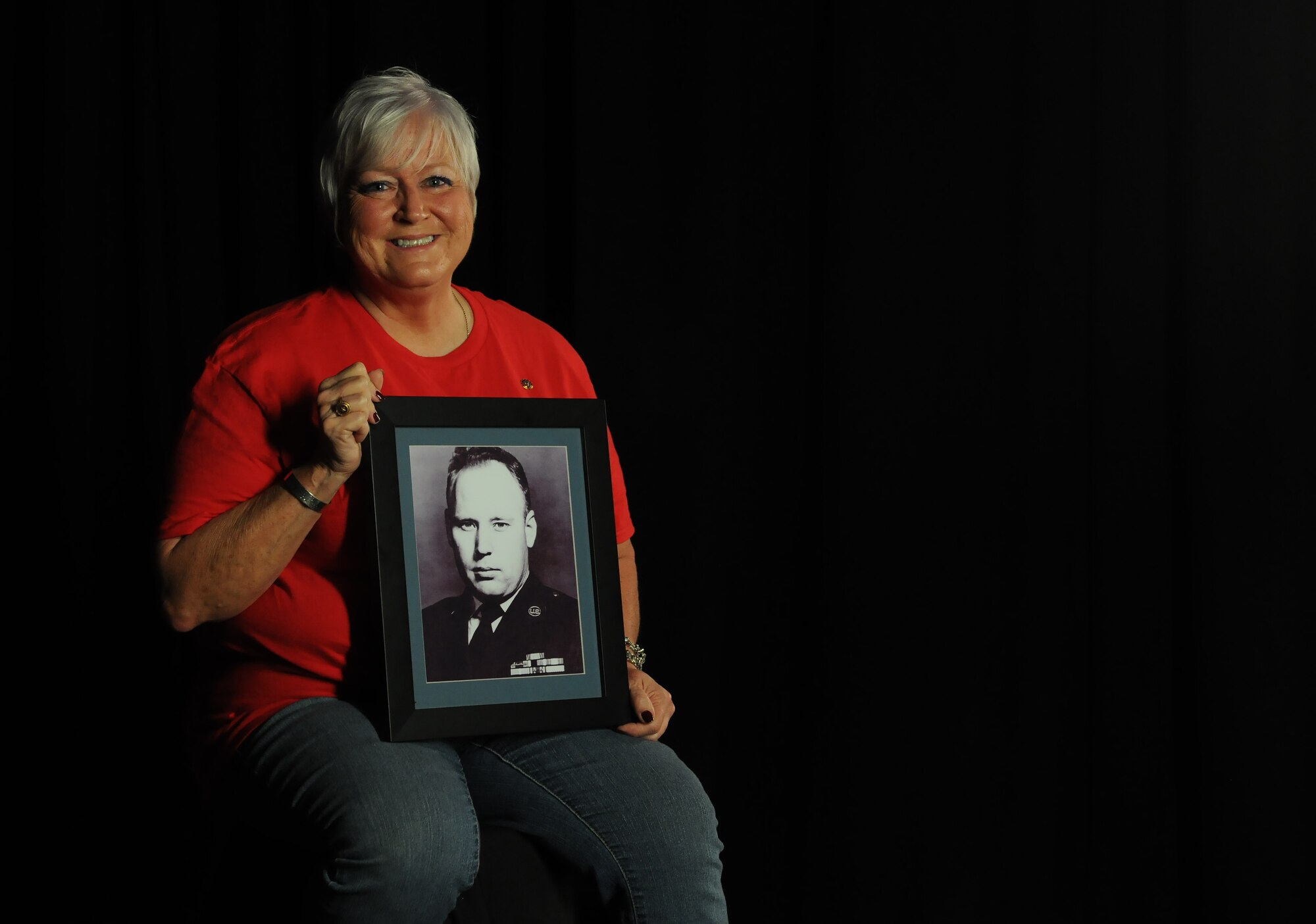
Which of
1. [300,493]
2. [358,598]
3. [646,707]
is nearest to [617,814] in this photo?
[646,707]

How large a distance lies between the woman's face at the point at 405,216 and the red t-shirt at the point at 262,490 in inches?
4.2

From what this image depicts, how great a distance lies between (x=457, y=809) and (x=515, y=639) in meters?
0.21

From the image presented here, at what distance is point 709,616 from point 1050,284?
0.89 meters

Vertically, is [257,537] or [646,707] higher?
[257,537]

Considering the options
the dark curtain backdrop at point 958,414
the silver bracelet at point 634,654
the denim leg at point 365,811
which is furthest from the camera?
the dark curtain backdrop at point 958,414

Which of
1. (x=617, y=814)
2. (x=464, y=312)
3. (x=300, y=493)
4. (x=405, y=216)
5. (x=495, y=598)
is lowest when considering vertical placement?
(x=617, y=814)

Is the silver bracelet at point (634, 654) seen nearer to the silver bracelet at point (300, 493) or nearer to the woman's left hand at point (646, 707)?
the woman's left hand at point (646, 707)

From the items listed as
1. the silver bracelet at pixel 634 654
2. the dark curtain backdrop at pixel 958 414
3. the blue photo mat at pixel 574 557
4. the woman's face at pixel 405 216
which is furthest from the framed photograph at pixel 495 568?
the dark curtain backdrop at pixel 958 414

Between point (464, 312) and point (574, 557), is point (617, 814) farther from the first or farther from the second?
point (464, 312)

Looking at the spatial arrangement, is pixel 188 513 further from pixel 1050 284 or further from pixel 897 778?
pixel 1050 284

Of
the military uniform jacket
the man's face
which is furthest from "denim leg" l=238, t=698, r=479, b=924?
the man's face

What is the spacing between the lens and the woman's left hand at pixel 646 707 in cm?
151

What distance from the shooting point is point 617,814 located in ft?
4.59

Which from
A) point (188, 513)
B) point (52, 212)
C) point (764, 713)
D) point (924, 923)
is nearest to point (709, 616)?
point (764, 713)
